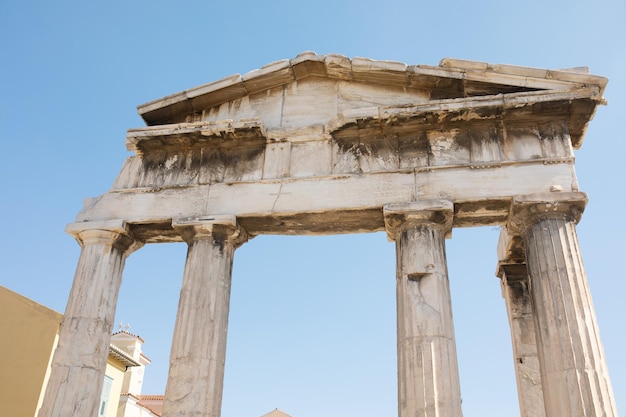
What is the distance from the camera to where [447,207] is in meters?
10.4

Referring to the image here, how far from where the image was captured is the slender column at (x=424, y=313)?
9156 millimetres

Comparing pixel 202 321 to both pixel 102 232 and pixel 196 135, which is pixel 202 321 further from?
pixel 196 135

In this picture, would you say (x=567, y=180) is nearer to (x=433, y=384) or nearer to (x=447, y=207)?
(x=447, y=207)

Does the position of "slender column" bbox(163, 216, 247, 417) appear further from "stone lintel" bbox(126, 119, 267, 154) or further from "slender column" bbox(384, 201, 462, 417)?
"slender column" bbox(384, 201, 462, 417)

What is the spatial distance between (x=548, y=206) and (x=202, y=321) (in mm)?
6242

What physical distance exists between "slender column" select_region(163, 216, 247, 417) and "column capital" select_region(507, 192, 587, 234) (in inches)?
202

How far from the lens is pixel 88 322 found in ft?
35.7

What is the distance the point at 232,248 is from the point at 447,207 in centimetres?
413

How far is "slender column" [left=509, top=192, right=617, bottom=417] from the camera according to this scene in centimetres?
877

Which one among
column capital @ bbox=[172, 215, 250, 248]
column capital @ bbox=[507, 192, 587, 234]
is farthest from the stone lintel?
column capital @ bbox=[507, 192, 587, 234]

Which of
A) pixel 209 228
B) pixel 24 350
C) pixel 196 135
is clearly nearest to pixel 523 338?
pixel 209 228

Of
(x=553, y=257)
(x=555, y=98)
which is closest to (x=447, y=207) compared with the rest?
(x=553, y=257)

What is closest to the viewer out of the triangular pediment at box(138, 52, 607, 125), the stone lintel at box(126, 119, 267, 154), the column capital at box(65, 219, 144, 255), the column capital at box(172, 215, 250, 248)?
the triangular pediment at box(138, 52, 607, 125)

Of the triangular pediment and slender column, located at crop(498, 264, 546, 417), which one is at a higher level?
the triangular pediment
